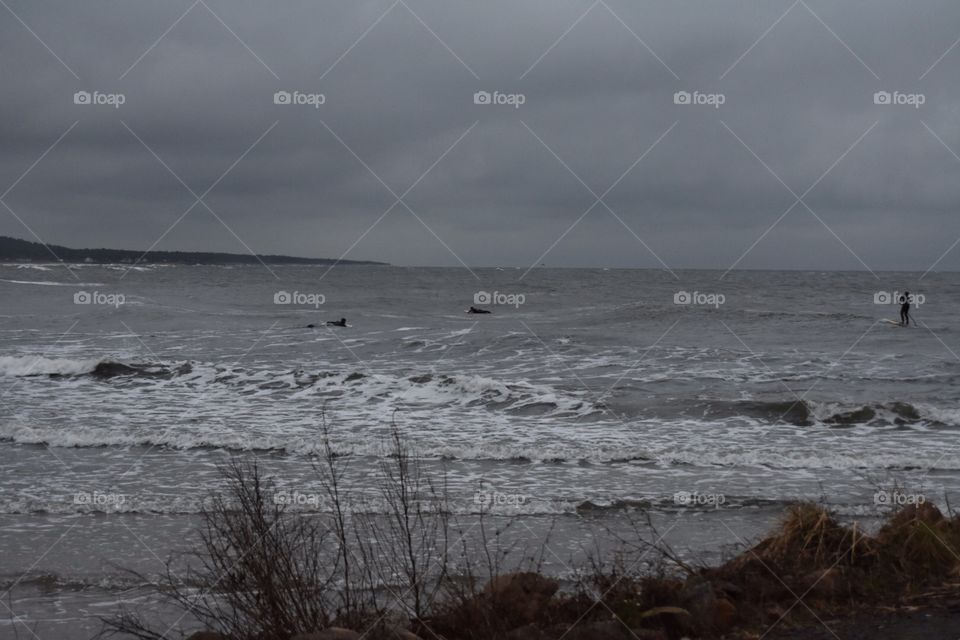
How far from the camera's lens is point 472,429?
15875 millimetres

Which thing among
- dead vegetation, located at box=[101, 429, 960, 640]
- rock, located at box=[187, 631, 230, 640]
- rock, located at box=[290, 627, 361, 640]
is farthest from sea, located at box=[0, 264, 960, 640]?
rock, located at box=[187, 631, 230, 640]

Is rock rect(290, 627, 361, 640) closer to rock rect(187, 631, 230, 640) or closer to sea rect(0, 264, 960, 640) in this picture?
rock rect(187, 631, 230, 640)

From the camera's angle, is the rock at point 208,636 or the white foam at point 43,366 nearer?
the rock at point 208,636

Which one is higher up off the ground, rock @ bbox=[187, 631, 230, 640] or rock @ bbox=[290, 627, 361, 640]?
rock @ bbox=[290, 627, 361, 640]

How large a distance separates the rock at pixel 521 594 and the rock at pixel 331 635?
2.88 feet

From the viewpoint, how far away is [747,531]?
29.2ft

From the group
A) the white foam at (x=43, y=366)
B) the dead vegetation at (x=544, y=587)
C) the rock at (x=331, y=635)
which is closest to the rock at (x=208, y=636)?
the dead vegetation at (x=544, y=587)

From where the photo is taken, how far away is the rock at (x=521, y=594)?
5.18 meters

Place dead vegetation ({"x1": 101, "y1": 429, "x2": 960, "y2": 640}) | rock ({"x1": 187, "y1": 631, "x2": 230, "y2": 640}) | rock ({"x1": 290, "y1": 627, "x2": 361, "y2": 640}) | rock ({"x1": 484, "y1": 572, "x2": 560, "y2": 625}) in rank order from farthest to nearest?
rock ({"x1": 484, "y1": 572, "x2": 560, "y2": 625}), rock ({"x1": 187, "y1": 631, "x2": 230, "y2": 640}), dead vegetation ({"x1": 101, "y1": 429, "x2": 960, "y2": 640}), rock ({"x1": 290, "y1": 627, "x2": 361, "y2": 640})

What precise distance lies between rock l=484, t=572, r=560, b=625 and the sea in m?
0.56

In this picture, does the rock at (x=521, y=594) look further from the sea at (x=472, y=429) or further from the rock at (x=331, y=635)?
the rock at (x=331, y=635)

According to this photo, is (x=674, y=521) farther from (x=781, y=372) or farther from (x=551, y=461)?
(x=781, y=372)

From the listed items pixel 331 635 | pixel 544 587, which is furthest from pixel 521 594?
pixel 331 635

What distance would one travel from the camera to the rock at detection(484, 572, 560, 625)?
5.18 m
